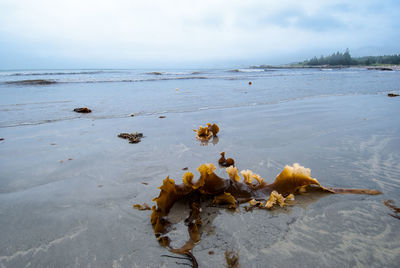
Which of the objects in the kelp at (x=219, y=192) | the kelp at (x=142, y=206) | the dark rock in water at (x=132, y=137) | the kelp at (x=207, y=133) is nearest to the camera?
the kelp at (x=219, y=192)

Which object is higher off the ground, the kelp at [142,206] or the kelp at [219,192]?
the kelp at [219,192]

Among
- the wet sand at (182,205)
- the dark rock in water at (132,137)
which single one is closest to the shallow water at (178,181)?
the wet sand at (182,205)

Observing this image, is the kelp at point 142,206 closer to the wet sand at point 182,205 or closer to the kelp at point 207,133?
the wet sand at point 182,205

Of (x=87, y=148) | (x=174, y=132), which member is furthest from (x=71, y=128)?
(x=174, y=132)

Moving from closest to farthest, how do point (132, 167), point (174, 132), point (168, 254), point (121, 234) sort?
point (168, 254) < point (121, 234) < point (132, 167) < point (174, 132)

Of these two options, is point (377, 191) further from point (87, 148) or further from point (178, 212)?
point (87, 148)

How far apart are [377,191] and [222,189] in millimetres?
1236

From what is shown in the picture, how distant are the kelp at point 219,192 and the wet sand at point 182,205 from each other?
2.6 inches

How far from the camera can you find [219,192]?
1.78 m

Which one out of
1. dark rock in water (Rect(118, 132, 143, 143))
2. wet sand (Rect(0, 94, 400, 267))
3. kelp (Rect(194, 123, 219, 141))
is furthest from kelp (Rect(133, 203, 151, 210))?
kelp (Rect(194, 123, 219, 141))

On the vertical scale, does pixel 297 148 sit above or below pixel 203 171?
below

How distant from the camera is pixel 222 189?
5.87 ft

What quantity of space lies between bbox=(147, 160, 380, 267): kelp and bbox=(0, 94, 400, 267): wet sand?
0.22 ft

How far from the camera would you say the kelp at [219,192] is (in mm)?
1521
